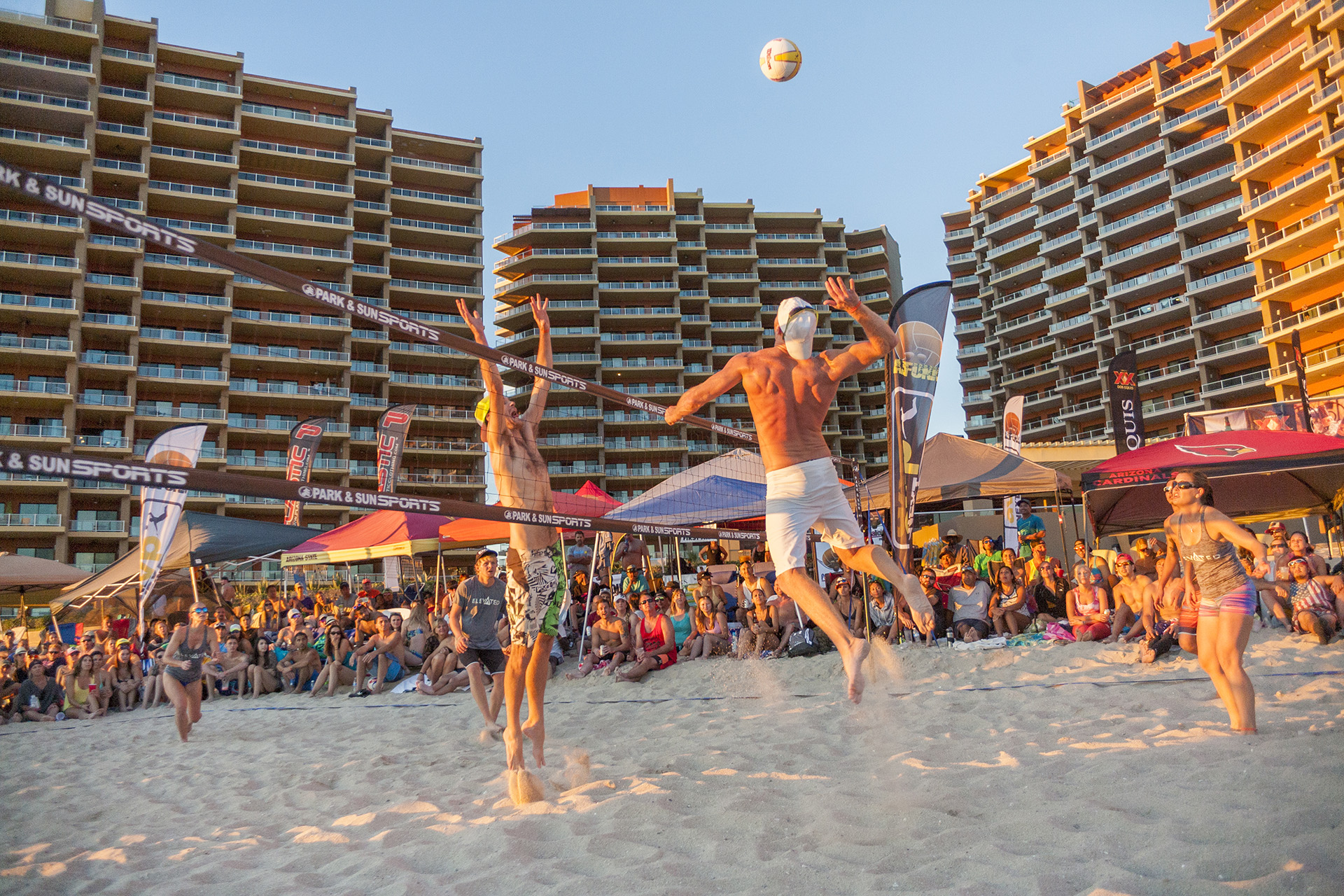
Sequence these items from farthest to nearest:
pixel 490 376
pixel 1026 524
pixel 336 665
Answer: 1. pixel 1026 524
2. pixel 336 665
3. pixel 490 376

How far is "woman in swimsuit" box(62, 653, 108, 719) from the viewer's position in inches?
376

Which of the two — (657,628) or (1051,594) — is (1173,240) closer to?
(1051,594)

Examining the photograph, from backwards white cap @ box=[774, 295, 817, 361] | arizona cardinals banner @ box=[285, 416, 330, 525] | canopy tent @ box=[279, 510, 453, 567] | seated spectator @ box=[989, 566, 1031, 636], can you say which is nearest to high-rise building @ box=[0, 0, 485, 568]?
arizona cardinals banner @ box=[285, 416, 330, 525]

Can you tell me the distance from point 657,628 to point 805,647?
148 centimetres

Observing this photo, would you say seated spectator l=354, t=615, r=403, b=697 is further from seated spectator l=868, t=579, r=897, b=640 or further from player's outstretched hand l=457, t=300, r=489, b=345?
player's outstretched hand l=457, t=300, r=489, b=345

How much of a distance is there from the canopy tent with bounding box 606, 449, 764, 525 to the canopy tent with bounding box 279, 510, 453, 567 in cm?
291

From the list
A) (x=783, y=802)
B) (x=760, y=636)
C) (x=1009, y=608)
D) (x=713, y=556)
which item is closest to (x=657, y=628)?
(x=760, y=636)

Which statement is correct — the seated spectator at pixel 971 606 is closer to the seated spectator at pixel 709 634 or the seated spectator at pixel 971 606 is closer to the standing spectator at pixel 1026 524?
the seated spectator at pixel 709 634

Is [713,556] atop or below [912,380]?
below

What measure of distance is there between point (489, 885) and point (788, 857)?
964 mm

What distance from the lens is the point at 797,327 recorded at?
3.76 metres

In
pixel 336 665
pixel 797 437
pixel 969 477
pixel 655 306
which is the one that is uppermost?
pixel 655 306

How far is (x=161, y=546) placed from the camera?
8.65 m

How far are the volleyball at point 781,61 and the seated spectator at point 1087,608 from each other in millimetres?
5897
